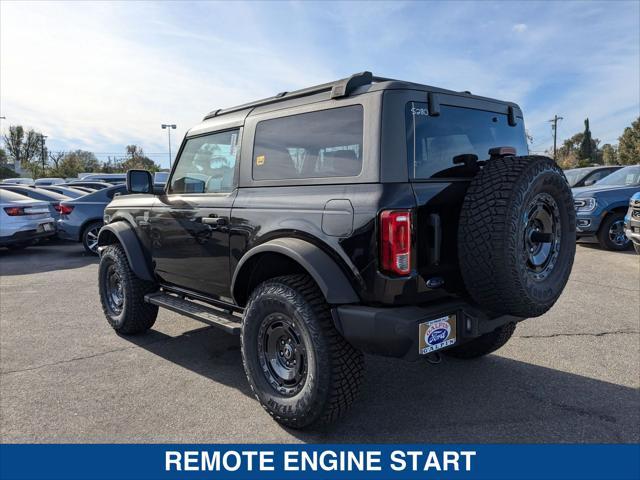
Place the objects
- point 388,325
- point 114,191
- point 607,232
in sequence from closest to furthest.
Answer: point 388,325
point 607,232
point 114,191

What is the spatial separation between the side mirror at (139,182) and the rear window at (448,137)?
8.80ft

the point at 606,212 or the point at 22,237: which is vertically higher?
the point at 606,212

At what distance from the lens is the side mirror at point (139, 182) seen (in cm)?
442

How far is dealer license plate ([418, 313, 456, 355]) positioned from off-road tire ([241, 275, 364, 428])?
42 cm

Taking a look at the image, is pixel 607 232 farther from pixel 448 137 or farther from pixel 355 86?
pixel 355 86

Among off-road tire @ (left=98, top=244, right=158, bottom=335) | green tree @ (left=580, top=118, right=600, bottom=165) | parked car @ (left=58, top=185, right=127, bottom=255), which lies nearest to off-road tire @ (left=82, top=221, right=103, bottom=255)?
parked car @ (left=58, top=185, right=127, bottom=255)

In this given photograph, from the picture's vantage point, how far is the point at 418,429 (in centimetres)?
298

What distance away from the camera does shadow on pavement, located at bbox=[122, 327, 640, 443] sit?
291 centimetres

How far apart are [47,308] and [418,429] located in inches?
194

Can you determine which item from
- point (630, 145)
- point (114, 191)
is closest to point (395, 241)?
point (114, 191)

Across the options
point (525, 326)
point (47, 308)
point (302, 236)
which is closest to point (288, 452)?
point (302, 236)

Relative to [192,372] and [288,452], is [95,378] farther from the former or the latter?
[288,452]

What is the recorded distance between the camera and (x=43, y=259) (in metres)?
9.88

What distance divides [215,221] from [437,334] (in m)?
1.83
